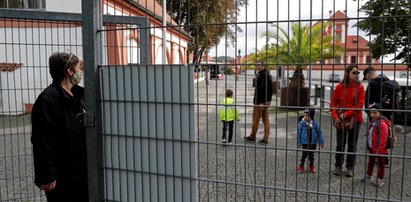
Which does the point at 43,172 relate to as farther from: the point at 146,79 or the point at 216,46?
the point at 216,46

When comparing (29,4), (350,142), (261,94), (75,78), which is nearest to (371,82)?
(261,94)

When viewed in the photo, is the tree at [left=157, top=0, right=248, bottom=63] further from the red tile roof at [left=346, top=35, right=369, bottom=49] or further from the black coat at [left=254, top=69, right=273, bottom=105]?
the red tile roof at [left=346, top=35, right=369, bottom=49]

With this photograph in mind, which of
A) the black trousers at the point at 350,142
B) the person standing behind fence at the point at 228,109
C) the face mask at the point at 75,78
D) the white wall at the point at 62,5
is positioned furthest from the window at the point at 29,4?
the black trousers at the point at 350,142

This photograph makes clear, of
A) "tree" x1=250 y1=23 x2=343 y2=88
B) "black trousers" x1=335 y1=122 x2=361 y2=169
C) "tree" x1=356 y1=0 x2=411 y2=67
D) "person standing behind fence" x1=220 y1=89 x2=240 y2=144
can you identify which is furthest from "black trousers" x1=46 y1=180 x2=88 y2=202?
"tree" x1=356 y1=0 x2=411 y2=67

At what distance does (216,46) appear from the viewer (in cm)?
243

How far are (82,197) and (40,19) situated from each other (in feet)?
6.24

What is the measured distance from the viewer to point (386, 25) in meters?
2.25

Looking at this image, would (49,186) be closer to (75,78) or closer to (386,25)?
(75,78)

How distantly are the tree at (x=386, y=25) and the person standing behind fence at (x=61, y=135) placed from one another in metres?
2.15

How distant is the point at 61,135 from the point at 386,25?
95.4 inches

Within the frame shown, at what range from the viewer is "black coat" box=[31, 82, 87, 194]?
8.88 ft

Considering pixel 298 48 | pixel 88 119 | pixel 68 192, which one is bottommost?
pixel 68 192

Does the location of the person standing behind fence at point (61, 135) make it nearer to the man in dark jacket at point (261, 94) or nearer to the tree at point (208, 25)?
the tree at point (208, 25)

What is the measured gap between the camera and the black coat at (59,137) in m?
2.71
